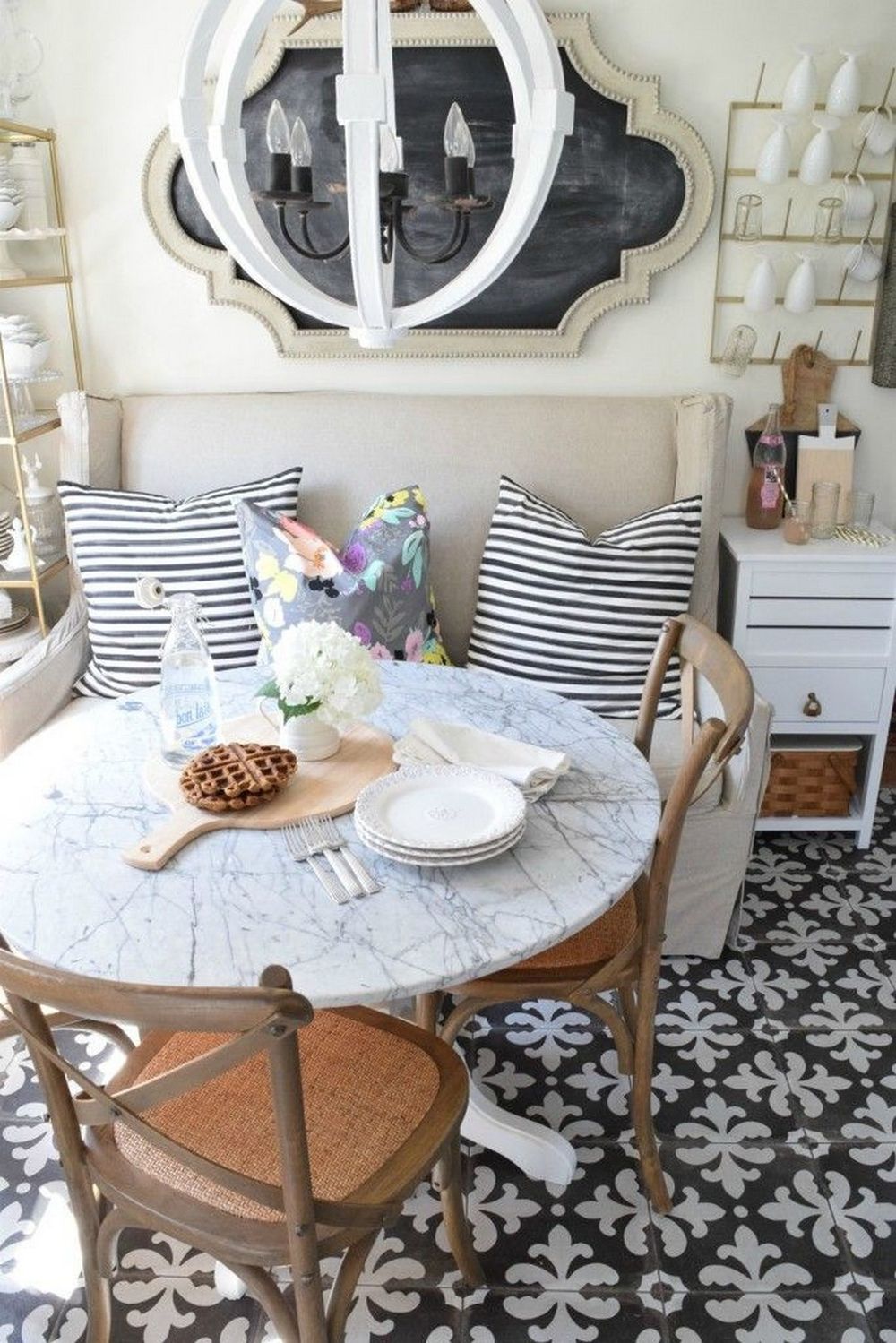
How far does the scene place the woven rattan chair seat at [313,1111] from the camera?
4.42 ft

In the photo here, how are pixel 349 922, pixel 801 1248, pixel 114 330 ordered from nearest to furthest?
pixel 349 922 < pixel 801 1248 < pixel 114 330

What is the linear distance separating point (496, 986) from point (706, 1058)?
2.41ft

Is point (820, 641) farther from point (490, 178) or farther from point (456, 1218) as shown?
point (456, 1218)

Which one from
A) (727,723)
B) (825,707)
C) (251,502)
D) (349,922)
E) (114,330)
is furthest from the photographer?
(114,330)

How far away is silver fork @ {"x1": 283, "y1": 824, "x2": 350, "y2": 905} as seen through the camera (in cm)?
146

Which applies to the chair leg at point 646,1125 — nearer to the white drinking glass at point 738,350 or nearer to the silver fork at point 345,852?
the silver fork at point 345,852

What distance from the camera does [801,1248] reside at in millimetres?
1826

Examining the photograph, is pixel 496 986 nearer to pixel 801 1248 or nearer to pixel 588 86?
pixel 801 1248

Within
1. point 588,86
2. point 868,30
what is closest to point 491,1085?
point 588,86

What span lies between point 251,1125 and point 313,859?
341mm

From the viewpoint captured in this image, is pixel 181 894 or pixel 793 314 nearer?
pixel 181 894

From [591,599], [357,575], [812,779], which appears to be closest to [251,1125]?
[357,575]

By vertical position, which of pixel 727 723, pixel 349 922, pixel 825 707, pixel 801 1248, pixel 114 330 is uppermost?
pixel 114 330

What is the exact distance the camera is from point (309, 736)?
178cm
